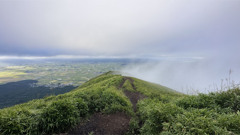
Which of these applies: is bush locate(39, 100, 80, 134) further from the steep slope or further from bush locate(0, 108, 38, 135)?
bush locate(0, 108, 38, 135)

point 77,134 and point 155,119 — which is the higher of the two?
point 155,119

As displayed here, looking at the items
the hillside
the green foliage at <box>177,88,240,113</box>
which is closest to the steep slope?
the hillside

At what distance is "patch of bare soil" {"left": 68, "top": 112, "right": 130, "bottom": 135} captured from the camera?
5754 mm

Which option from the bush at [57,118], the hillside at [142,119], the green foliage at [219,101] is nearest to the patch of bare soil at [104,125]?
the hillside at [142,119]

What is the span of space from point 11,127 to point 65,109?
2.21m

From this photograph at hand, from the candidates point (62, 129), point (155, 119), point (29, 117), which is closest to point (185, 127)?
point (155, 119)

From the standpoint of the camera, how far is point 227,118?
3.73 metres

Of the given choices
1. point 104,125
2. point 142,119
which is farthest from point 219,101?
point 104,125

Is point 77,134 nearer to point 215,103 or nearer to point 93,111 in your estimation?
point 93,111

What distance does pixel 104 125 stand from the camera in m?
6.42

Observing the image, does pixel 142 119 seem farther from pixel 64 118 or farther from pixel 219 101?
pixel 64 118

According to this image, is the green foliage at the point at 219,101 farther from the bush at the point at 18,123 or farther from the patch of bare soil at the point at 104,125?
the bush at the point at 18,123

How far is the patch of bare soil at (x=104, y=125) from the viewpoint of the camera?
5754mm

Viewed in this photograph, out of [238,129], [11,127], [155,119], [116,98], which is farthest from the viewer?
[116,98]
